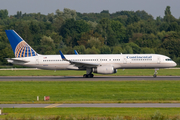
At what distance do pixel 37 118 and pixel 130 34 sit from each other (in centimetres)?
15305

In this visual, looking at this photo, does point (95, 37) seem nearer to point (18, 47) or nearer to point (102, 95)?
point (18, 47)

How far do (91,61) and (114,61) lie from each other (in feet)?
12.5

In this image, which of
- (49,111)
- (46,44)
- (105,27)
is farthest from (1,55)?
(49,111)

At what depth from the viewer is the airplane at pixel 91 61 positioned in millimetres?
50875

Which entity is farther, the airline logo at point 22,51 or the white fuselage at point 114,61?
the airline logo at point 22,51

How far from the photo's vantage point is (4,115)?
20.6 metres

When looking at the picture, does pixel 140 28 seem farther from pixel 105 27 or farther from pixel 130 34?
pixel 105 27

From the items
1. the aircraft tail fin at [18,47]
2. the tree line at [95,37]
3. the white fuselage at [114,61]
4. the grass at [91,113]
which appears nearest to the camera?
the grass at [91,113]

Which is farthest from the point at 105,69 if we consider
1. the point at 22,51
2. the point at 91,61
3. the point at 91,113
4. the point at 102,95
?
the point at 91,113

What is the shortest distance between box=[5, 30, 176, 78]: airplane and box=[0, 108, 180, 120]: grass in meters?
26.8

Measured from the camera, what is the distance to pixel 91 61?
5284 cm

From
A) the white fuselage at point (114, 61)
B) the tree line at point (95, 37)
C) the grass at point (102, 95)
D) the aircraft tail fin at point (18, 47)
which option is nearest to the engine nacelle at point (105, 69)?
the white fuselage at point (114, 61)

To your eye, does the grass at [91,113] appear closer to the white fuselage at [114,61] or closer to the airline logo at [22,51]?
the white fuselage at [114,61]

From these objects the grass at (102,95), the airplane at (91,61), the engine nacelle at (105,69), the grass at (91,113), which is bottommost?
the grass at (91,113)
